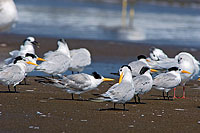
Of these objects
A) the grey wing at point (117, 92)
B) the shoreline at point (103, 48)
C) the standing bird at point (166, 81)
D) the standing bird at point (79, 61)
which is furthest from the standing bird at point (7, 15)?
the grey wing at point (117, 92)

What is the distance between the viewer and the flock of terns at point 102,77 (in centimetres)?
733

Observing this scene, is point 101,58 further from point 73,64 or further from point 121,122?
point 121,122

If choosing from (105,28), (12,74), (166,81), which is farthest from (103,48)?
(12,74)

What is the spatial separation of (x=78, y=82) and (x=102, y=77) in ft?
1.37

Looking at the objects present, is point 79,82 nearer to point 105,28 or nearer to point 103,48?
point 103,48

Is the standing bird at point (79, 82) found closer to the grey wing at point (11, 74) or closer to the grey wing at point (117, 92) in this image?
the grey wing at point (11, 74)

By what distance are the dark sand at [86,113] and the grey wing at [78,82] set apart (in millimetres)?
257

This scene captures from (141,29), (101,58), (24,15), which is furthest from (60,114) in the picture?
(24,15)

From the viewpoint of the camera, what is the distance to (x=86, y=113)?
695cm

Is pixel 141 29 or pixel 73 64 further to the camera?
pixel 141 29

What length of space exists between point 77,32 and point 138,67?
8877mm

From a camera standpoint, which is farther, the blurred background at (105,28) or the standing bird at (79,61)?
the blurred background at (105,28)

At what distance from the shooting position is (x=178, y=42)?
16531 millimetres

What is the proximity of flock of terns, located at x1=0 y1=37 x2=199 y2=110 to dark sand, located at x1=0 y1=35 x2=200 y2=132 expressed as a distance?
23 cm
